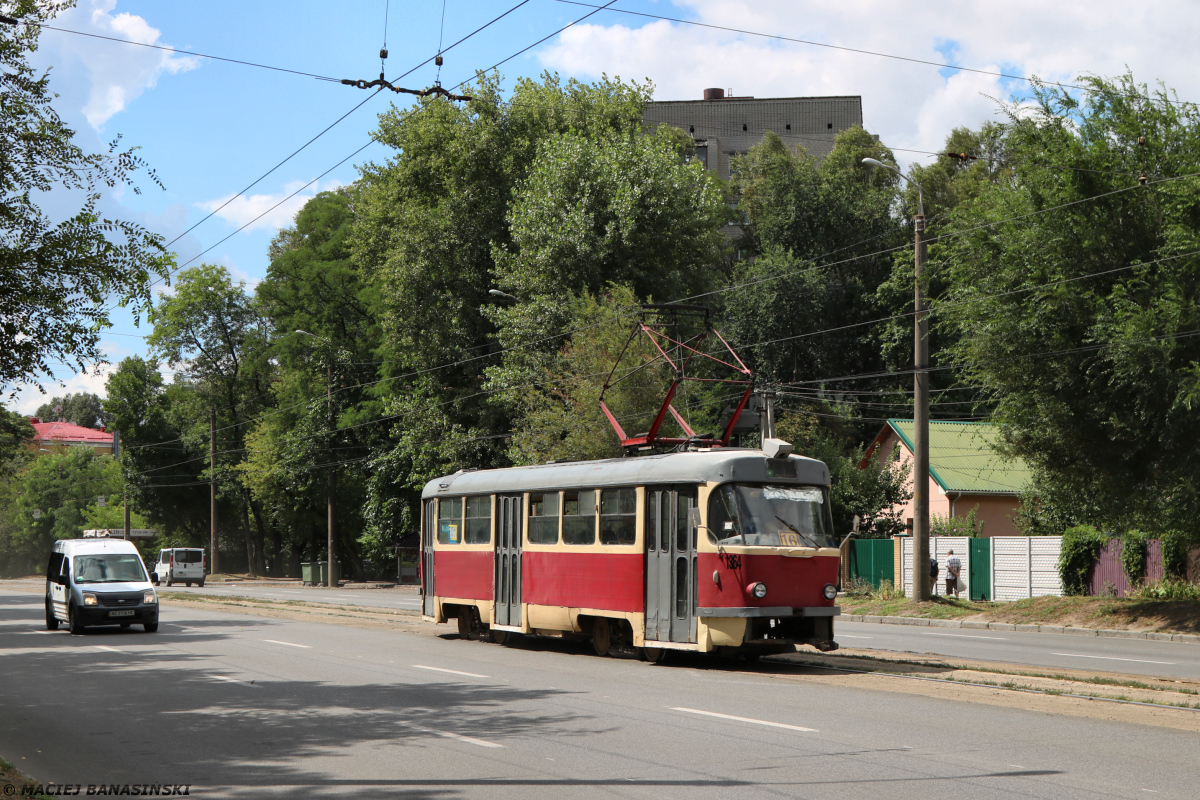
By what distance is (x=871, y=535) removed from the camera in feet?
137

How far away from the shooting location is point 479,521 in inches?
866

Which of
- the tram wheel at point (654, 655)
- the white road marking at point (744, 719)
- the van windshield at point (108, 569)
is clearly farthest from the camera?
the van windshield at point (108, 569)

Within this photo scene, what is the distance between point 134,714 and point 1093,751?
895 cm

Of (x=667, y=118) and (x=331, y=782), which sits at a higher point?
(x=667, y=118)

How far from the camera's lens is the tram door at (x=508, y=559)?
20484mm

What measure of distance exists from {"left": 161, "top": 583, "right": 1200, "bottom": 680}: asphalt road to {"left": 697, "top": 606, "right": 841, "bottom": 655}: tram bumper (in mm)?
3500

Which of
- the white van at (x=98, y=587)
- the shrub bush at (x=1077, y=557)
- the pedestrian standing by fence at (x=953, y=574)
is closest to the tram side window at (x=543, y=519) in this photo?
the white van at (x=98, y=587)

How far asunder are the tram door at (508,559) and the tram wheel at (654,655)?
333 cm

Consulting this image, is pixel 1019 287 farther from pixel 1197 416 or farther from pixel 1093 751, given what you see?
pixel 1093 751

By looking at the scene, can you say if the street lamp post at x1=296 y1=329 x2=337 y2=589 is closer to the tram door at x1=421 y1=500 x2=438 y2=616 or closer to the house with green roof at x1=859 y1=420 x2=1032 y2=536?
the house with green roof at x1=859 y1=420 x2=1032 y2=536

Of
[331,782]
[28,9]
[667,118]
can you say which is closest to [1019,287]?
[28,9]

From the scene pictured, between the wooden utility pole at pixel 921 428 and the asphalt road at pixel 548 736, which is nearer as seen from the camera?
the asphalt road at pixel 548 736

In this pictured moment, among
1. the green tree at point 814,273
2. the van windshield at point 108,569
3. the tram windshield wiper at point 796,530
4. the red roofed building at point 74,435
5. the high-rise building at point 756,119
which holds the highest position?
the high-rise building at point 756,119

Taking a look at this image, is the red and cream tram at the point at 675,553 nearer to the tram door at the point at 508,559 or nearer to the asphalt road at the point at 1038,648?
the tram door at the point at 508,559
